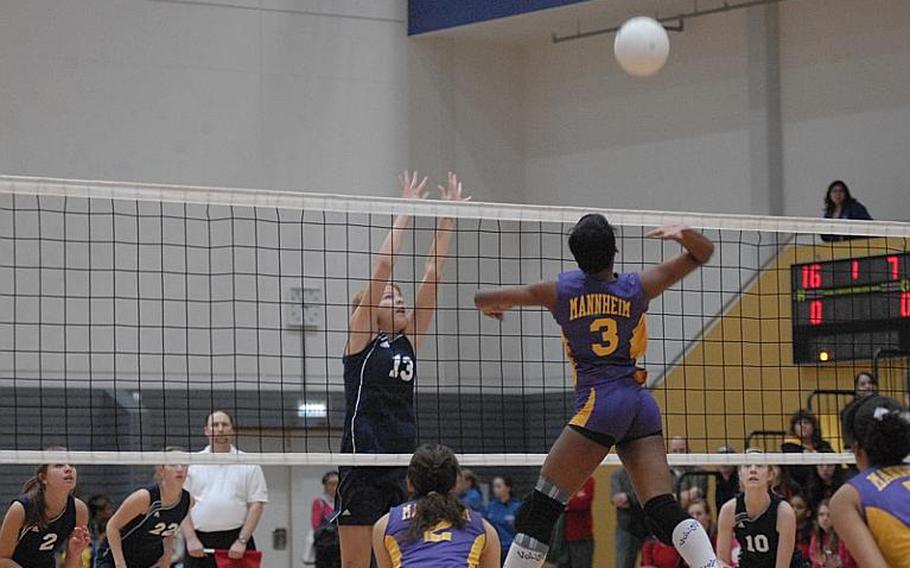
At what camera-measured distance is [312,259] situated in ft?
63.5

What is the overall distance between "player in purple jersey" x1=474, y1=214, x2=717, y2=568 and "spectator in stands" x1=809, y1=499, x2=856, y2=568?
6086 mm

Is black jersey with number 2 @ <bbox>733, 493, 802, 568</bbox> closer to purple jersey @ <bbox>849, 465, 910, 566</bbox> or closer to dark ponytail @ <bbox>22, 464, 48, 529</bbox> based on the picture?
dark ponytail @ <bbox>22, 464, 48, 529</bbox>

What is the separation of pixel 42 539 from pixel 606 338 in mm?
4502

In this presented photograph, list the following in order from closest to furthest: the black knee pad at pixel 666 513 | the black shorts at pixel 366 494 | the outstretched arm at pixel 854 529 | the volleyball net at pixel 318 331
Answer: the outstretched arm at pixel 854 529 < the black knee pad at pixel 666 513 < the black shorts at pixel 366 494 < the volleyball net at pixel 318 331

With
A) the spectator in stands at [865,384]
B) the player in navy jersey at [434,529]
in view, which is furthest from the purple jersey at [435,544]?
the spectator in stands at [865,384]

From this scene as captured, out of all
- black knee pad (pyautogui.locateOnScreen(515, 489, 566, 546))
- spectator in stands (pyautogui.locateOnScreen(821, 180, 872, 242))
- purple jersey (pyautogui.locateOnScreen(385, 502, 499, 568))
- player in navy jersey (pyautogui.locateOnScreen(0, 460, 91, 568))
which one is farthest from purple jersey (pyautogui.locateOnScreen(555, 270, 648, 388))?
spectator in stands (pyautogui.locateOnScreen(821, 180, 872, 242))

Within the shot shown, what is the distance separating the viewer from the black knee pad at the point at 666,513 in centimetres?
719

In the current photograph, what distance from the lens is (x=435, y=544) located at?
22.7 feet

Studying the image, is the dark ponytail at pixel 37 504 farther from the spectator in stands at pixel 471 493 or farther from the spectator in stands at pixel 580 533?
the spectator in stands at pixel 580 533

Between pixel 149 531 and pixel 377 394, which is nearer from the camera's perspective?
pixel 377 394

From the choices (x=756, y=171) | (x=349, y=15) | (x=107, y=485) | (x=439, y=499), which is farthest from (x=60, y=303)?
(x=439, y=499)

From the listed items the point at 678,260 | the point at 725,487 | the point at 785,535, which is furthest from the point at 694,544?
the point at 725,487

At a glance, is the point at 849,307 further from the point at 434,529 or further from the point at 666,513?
the point at 434,529

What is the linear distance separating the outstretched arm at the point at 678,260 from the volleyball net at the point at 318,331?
8616 millimetres
